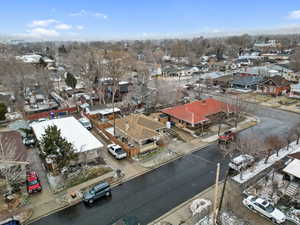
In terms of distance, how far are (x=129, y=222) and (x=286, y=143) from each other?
19.7 meters

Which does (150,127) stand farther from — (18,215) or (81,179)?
(18,215)

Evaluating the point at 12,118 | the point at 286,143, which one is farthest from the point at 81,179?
the point at 12,118

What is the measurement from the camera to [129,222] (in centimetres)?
1291

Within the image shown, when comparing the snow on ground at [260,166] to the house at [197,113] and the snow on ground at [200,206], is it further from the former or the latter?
the house at [197,113]

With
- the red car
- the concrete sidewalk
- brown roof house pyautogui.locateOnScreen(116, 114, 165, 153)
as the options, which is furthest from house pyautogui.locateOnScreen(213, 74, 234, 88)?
the red car

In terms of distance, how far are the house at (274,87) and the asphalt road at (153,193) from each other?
99.3ft

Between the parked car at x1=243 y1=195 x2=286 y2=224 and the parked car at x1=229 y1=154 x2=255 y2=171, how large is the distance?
13.1 ft

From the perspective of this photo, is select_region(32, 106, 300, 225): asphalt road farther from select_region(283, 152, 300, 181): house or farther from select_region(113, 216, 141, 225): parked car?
select_region(283, 152, 300, 181): house

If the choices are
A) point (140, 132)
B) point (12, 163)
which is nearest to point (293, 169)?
point (140, 132)

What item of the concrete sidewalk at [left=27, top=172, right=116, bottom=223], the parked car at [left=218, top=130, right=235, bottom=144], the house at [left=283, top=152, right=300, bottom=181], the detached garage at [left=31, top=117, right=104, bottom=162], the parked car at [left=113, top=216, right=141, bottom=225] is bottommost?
the concrete sidewalk at [left=27, top=172, right=116, bottom=223]

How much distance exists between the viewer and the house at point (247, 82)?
49.1 metres

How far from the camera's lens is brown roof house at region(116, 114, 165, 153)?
23.1m

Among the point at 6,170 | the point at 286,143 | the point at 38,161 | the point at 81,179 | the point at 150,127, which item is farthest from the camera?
the point at 150,127

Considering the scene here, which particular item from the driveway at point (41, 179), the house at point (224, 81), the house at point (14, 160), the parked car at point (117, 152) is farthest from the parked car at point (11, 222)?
the house at point (224, 81)
